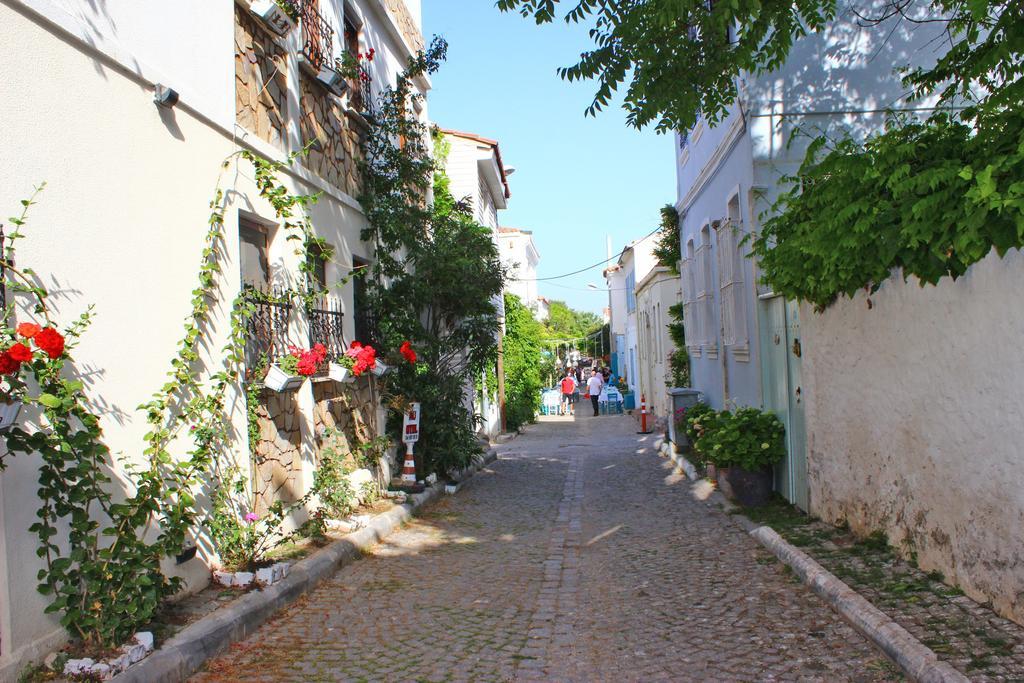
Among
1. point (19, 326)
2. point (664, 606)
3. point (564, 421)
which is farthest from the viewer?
point (564, 421)

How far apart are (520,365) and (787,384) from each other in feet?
59.4

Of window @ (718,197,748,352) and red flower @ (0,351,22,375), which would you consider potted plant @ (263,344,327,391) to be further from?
window @ (718,197,748,352)

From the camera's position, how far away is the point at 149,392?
5406mm

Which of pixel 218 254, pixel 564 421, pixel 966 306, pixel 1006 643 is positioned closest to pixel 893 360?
pixel 966 306

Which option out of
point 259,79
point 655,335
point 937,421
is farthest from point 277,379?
point 655,335

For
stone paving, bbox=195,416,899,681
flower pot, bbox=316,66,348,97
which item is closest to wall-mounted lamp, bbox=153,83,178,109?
flower pot, bbox=316,66,348,97

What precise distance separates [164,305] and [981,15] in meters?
5.38

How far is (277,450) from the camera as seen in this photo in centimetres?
755

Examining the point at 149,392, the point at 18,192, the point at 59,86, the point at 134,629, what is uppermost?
the point at 59,86

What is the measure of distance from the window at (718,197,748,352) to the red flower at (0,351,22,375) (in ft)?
27.1

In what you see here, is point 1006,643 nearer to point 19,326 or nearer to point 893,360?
point 893,360

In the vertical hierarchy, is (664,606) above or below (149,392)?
below

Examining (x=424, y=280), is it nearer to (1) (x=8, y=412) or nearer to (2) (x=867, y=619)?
(2) (x=867, y=619)

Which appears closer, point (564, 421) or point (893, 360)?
point (893, 360)
